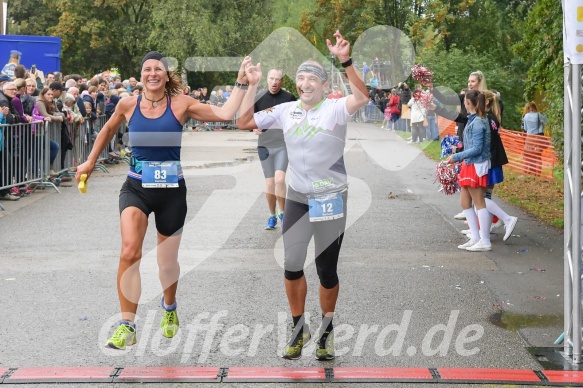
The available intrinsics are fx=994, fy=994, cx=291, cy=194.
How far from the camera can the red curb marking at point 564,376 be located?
19.6 feet

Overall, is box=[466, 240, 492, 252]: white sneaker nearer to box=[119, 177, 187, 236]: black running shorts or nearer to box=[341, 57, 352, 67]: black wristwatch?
box=[119, 177, 187, 236]: black running shorts

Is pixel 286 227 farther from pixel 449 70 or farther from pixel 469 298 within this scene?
pixel 449 70

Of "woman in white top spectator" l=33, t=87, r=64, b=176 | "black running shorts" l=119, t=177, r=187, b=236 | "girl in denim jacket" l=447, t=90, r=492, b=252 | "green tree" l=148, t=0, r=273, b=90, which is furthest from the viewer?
"green tree" l=148, t=0, r=273, b=90

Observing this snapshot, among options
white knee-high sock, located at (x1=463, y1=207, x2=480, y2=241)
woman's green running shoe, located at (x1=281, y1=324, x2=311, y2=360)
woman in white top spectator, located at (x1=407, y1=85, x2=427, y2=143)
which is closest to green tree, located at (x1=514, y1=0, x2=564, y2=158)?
white knee-high sock, located at (x1=463, y1=207, x2=480, y2=241)

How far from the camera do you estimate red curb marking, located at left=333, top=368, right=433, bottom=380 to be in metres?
5.97

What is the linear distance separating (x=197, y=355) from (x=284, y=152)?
5.55 meters

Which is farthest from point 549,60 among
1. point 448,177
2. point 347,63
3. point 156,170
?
point 156,170

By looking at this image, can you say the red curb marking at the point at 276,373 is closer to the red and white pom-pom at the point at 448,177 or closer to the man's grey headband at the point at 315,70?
the man's grey headband at the point at 315,70

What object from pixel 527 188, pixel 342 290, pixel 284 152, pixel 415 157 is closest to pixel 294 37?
pixel 415 157

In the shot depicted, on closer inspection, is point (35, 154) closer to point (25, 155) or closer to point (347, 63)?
point (25, 155)

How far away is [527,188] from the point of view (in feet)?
59.6

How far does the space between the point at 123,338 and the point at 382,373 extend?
164cm

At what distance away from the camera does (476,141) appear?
10789 millimetres

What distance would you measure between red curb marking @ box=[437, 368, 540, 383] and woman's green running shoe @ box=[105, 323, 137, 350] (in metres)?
1.95
